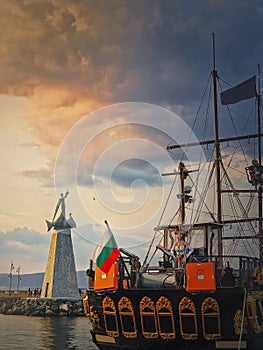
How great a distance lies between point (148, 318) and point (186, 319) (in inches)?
61.6

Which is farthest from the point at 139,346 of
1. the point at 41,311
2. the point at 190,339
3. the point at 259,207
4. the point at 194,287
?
the point at 41,311

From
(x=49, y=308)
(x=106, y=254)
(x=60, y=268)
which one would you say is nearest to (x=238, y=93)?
(x=106, y=254)

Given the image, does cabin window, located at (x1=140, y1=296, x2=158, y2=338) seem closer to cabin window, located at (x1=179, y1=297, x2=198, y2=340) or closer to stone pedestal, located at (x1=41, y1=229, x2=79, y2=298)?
cabin window, located at (x1=179, y1=297, x2=198, y2=340)

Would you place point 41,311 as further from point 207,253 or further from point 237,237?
point 207,253

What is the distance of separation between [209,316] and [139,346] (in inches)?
129

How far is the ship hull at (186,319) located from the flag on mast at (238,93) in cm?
1554

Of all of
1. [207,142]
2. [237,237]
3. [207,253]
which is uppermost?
[207,142]

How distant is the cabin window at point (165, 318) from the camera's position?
21141 millimetres

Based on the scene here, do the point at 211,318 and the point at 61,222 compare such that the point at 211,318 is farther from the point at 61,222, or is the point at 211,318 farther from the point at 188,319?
the point at 61,222

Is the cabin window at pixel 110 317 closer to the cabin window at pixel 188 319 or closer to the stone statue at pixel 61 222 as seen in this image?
the cabin window at pixel 188 319

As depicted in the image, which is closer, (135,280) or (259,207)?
(135,280)

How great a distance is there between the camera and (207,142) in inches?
1436

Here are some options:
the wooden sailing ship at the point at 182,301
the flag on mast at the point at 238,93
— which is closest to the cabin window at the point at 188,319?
the wooden sailing ship at the point at 182,301

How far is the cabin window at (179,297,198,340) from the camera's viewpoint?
20.8 m
